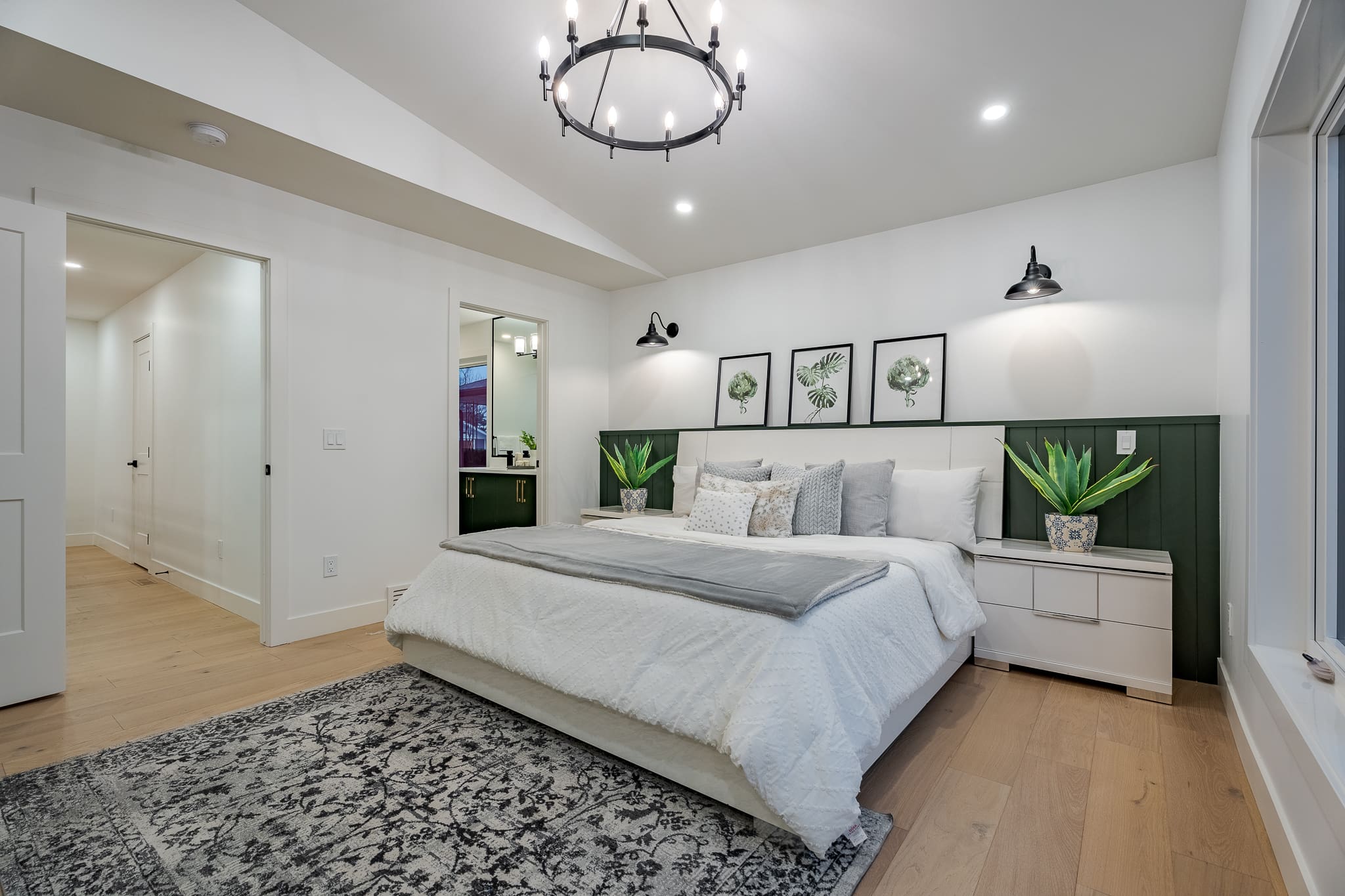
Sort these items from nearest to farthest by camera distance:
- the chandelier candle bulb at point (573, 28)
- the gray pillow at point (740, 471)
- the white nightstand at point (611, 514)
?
the chandelier candle bulb at point (573, 28) → the gray pillow at point (740, 471) → the white nightstand at point (611, 514)

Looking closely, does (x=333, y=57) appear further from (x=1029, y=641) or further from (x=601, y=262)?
(x=1029, y=641)

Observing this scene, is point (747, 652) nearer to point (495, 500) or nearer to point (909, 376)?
point (909, 376)

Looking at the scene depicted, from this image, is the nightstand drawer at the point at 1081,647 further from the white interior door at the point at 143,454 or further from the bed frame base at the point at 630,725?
Answer: the white interior door at the point at 143,454

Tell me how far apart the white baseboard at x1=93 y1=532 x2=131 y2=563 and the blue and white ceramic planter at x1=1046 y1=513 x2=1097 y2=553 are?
7293 millimetres

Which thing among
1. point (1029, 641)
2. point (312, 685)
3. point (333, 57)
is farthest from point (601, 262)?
point (1029, 641)

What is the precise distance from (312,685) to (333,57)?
2824 mm

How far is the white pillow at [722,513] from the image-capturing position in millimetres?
3216

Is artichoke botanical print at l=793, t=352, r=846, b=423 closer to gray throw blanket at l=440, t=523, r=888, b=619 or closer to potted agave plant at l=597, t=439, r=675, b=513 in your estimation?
potted agave plant at l=597, t=439, r=675, b=513

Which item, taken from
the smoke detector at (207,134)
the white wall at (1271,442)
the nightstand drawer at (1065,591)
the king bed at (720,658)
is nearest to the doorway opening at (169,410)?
the smoke detector at (207,134)

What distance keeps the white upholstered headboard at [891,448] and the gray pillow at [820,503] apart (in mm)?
458

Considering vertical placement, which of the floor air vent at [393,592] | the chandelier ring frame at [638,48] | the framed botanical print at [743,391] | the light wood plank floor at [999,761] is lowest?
the light wood plank floor at [999,761]

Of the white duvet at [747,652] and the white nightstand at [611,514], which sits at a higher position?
the white nightstand at [611,514]

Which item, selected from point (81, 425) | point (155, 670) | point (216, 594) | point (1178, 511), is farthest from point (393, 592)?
point (81, 425)

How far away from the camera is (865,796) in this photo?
1.81m
